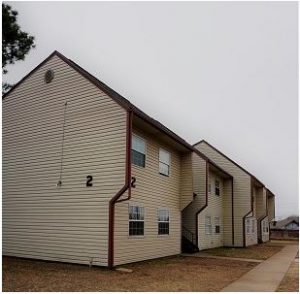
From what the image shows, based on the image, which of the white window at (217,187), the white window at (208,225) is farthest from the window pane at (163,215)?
the white window at (217,187)

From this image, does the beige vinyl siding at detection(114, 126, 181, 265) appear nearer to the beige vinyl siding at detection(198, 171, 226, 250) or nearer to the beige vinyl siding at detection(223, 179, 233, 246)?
the beige vinyl siding at detection(198, 171, 226, 250)

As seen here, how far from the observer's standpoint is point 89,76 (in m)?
17.0

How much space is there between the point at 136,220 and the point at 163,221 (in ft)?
10.3

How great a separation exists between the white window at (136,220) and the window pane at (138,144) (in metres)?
2.46

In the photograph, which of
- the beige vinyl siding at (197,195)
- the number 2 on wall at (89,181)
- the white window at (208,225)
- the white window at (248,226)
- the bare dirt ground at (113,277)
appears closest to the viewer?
the bare dirt ground at (113,277)

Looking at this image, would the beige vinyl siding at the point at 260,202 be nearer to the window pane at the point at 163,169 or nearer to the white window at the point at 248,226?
the white window at the point at 248,226

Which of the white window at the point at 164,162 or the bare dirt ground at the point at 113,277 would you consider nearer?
the bare dirt ground at the point at 113,277

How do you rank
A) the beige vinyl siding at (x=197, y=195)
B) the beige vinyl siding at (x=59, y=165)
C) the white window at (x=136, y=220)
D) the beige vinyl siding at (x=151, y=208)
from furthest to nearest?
the beige vinyl siding at (x=197, y=195) → the white window at (x=136, y=220) → the beige vinyl siding at (x=151, y=208) → the beige vinyl siding at (x=59, y=165)

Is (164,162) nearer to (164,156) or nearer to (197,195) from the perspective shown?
(164,156)

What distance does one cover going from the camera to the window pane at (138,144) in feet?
56.4

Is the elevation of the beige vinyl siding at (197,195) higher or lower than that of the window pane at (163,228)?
higher

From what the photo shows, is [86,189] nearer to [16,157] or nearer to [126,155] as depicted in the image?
[126,155]

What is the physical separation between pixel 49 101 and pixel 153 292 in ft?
33.4

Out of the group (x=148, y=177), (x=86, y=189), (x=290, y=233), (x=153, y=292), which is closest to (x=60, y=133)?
(x=86, y=189)
